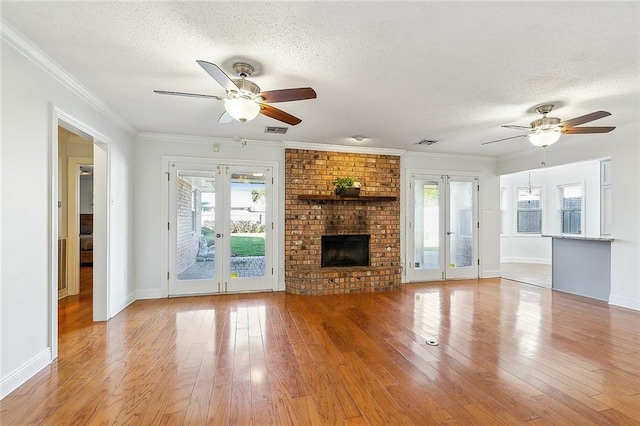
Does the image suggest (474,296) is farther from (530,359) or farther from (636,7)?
(636,7)

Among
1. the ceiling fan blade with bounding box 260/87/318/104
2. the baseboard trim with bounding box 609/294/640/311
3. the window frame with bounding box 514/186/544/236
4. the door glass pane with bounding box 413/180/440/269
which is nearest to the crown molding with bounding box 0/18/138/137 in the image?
the ceiling fan blade with bounding box 260/87/318/104

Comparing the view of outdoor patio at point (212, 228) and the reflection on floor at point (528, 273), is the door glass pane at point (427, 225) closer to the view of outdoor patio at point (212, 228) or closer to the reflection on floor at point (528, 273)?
the reflection on floor at point (528, 273)

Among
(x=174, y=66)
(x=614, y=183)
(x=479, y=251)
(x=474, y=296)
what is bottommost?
(x=474, y=296)

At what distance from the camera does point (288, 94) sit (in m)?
2.41

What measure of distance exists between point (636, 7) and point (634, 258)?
13.0ft

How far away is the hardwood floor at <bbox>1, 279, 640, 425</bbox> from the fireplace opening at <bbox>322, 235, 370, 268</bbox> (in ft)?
4.63

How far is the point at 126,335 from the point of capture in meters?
3.13

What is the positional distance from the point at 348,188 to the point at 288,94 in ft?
9.22

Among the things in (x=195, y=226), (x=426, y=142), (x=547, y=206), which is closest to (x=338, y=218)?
(x=426, y=142)

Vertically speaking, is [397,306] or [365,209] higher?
[365,209]

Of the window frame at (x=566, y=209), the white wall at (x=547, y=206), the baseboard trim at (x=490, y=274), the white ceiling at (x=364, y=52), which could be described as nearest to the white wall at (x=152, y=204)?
the white ceiling at (x=364, y=52)

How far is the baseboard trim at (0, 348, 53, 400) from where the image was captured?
2.03 m

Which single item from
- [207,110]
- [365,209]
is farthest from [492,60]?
[365,209]

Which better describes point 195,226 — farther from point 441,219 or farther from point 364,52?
point 441,219
